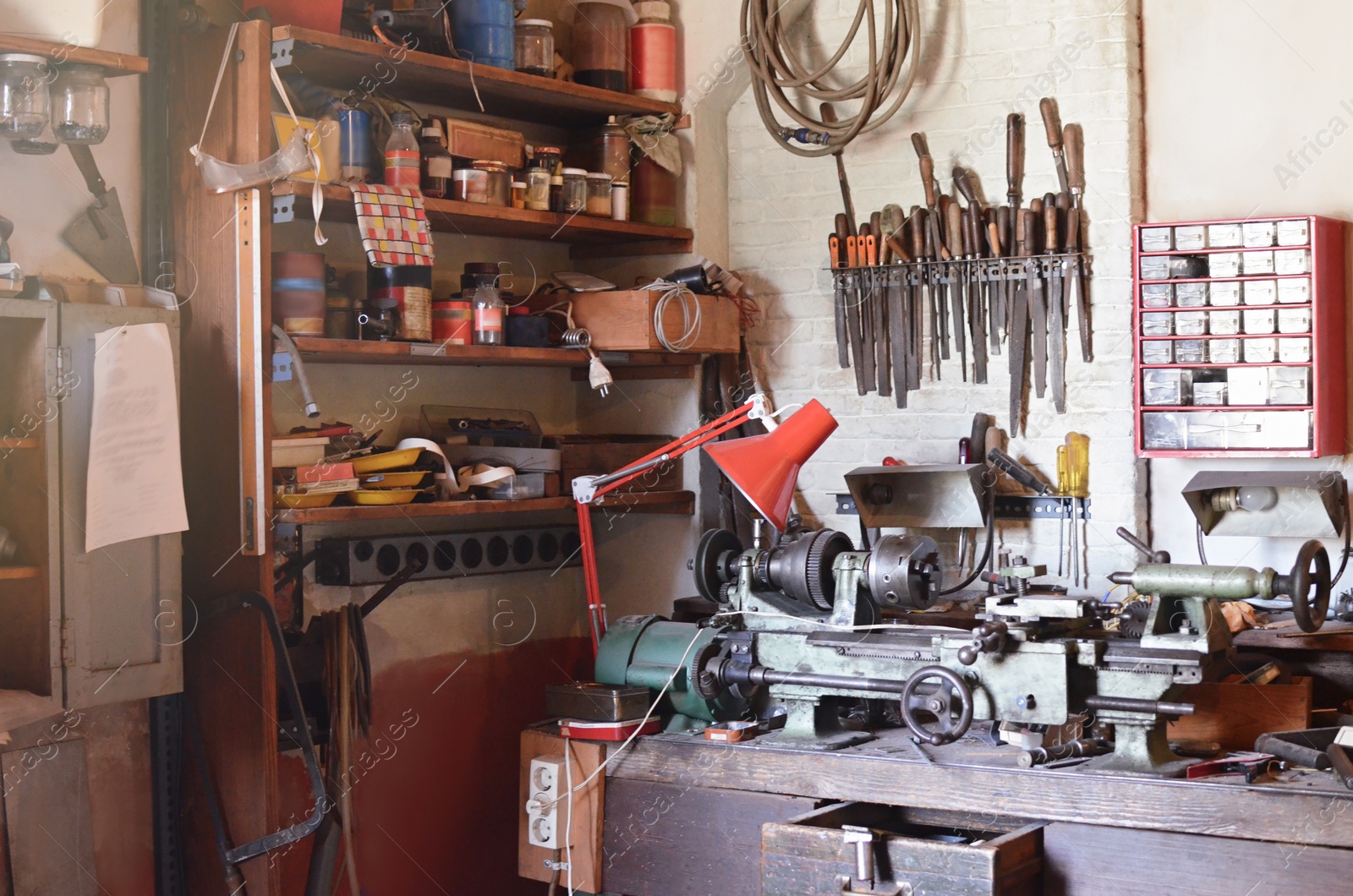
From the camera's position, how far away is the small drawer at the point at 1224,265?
3281 millimetres

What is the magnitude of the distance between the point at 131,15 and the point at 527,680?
6.65ft

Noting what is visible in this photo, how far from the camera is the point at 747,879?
8.62ft

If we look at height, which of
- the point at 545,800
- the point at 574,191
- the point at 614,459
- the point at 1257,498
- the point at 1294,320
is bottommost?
the point at 545,800

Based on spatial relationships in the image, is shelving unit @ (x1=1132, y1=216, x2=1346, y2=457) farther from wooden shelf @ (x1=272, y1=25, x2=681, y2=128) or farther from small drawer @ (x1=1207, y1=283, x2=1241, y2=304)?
wooden shelf @ (x1=272, y1=25, x2=681, y2=128)

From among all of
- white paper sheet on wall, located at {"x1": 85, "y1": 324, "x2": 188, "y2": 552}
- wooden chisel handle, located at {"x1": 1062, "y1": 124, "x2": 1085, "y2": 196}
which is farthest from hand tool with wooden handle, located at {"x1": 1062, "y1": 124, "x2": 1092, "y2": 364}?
white paper sheet on wall, located at {"x1": 85, "y1": 324, "x2": 188, "y2": 552}

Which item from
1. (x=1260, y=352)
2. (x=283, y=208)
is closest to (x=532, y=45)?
(x=283, y=208)

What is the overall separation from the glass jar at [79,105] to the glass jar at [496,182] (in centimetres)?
94

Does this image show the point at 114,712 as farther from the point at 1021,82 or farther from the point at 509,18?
the point at 1021,82

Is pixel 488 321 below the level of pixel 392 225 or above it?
below

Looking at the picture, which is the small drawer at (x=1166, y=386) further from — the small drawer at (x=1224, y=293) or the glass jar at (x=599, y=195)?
the glass jar at (x=599, y=195)

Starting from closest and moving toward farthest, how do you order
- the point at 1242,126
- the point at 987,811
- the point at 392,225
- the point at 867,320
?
the point at 987,811
the point at 392,225
the point at 1242,126
the point at 867,320

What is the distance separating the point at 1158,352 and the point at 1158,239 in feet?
0.91

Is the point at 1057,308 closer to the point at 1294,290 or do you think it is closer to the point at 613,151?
the point at 1294,290

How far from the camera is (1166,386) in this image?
335 cm
